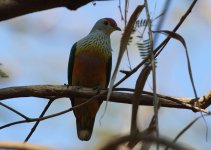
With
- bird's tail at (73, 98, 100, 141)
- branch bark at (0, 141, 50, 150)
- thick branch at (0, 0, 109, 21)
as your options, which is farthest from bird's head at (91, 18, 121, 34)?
branch bark at (0, 141, 50, 150)

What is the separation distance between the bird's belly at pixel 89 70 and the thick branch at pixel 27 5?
9.04 feet

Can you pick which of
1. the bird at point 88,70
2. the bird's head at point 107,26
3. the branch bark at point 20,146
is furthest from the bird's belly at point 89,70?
the branch bark at point 20,146

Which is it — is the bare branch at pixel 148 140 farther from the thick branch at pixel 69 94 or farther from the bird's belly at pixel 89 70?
the bird's belly at pixel 89 70

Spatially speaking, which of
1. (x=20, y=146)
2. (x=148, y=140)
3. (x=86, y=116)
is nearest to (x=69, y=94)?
(x=20, y=146)

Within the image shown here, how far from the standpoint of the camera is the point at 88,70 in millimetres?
4391

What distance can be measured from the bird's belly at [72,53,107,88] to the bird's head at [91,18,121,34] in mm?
853

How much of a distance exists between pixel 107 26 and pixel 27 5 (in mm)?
3737

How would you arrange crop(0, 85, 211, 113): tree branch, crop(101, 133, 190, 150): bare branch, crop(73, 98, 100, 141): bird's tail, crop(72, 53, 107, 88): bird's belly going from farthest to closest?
crop(73, 98, 100, 141): bird's tail → crop(72, 53, 107, 88): bird's belly → crop(0, 85, 211, 113): tree branch → crop(101, 133, 190, 150): bare branch

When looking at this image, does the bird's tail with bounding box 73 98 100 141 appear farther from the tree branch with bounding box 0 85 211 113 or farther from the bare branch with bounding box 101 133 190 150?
the bare branch with bounding box 101 133 190 150

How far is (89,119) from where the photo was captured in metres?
4.61

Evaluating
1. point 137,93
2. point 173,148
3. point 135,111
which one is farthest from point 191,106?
point 173,148

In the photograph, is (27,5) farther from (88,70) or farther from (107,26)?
(107,26)

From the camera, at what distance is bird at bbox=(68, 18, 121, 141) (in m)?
4.39

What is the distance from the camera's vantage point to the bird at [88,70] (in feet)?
14.4
